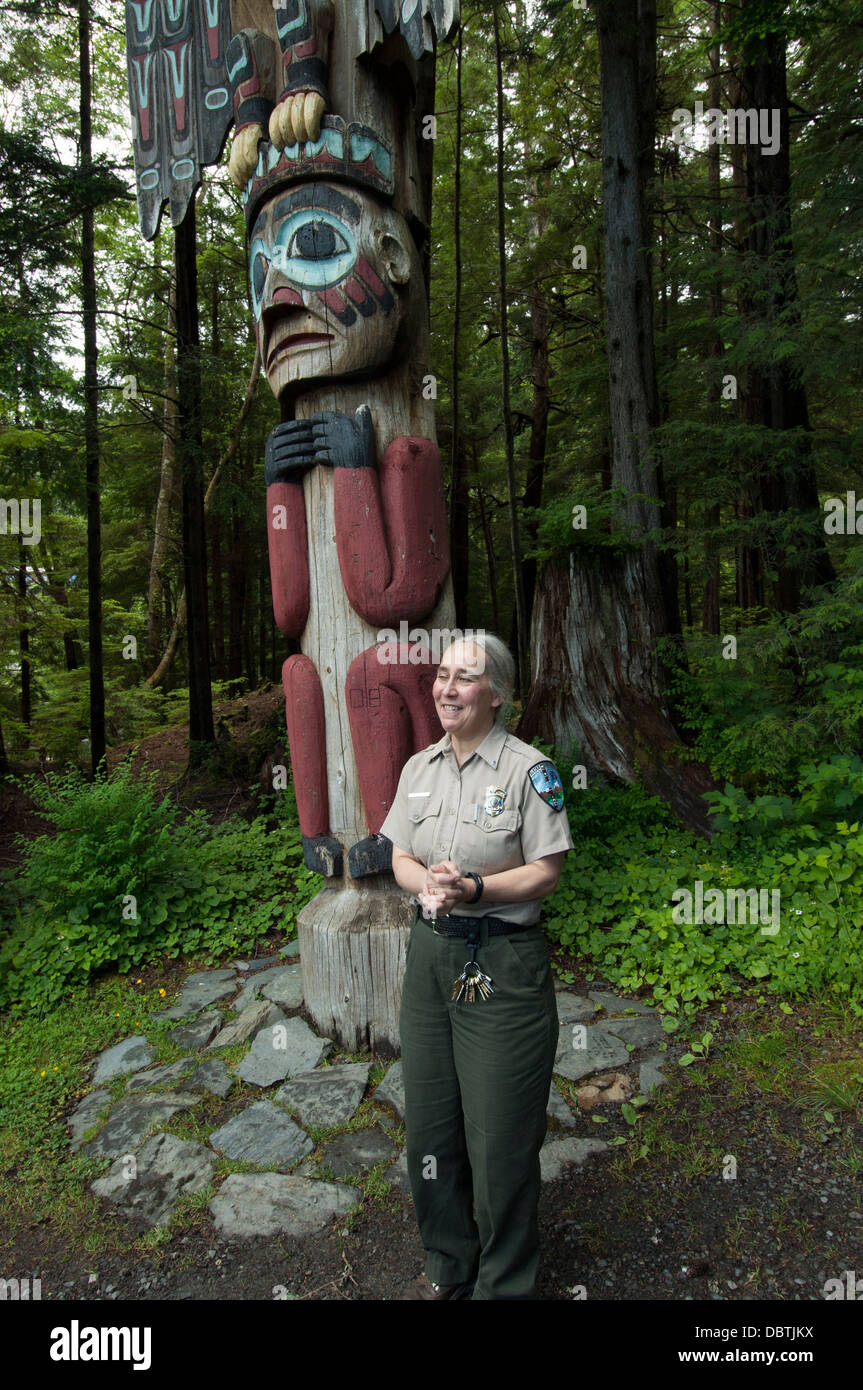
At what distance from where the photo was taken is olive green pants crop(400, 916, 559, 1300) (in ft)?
6.22

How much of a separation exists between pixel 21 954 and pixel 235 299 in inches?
465

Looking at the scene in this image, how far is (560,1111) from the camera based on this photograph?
3.01 m

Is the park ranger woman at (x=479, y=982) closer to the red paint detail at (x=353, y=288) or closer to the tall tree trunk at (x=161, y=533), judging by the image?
the red paint detail at (x=353, y=288)

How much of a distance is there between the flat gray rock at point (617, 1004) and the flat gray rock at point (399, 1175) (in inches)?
48.0

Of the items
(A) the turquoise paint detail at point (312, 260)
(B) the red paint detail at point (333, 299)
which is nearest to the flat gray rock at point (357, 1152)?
(B) the red paint detail at point (333, 299)

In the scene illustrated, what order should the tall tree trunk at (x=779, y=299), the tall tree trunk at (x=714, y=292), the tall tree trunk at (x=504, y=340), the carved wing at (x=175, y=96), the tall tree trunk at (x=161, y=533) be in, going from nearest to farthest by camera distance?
the carved wing at (x=175, y=96) → the tall tree trunk at (x=779, y=299) → the tall tree trunk at (x=714, y=292) → the tall tree trunk at (x=504, y=340) → the tall tree trunk at (x=161, y=533)

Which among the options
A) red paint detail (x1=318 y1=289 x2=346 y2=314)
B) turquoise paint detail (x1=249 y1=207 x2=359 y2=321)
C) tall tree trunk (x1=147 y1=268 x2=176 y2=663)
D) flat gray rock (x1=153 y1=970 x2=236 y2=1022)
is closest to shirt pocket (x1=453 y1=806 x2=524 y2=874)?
red paint detail (x1=318 y1=289 x2=346 y2=314)

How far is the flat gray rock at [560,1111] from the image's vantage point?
2943 millimetres

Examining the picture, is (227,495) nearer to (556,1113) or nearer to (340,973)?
(340,973)

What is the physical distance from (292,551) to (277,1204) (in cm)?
255

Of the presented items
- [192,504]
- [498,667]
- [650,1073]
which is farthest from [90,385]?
[650,1073]

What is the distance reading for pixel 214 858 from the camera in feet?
17.1

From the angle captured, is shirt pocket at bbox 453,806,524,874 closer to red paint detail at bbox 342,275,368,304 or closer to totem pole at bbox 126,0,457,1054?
totem pole at bbox 126,0,457,1054
